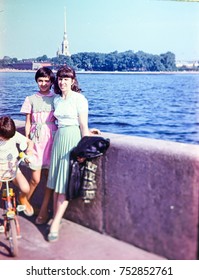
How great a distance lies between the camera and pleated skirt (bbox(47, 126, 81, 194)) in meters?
3.20

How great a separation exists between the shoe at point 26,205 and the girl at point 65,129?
19.6 inches

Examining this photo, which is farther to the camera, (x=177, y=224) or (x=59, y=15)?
(x=59, y=15)

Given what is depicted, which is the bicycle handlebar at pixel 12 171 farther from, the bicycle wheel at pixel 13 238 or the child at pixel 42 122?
the bicycle wheel at pixel 13 238

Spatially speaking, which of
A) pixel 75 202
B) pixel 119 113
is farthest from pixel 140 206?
pixel 119 113

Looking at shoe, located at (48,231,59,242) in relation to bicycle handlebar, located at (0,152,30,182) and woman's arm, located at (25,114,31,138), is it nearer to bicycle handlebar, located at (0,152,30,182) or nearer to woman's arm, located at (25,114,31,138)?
bicycle handlebar, located at (0,152,30,182)

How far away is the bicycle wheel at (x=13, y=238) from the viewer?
3020mm

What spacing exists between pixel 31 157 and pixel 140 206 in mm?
1136

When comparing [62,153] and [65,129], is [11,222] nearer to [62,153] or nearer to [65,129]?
[62,153]

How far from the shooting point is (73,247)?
305 centimetres

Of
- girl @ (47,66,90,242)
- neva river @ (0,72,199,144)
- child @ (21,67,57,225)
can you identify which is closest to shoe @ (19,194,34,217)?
child @ (21,67,57,225)

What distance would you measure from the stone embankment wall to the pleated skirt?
0.28 metres

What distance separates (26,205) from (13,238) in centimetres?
66

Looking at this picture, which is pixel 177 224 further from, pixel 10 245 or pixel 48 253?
pixel 10 245

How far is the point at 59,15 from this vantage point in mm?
3463
